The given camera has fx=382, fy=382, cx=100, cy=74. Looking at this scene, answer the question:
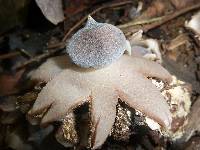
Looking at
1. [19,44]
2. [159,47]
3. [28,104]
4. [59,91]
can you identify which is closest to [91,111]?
[59,91]

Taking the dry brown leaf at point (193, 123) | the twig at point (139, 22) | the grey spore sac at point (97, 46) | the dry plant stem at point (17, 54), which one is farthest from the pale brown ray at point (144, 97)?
the dry plant stem at point (17, 54)

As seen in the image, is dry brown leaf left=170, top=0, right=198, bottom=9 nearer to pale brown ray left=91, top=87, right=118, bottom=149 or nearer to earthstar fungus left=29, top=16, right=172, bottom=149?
earthstar fungus left=29, top=16, right=172, bottom=149

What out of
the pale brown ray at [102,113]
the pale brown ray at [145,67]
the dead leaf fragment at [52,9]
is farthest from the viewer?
the dead leaf fragment at [52,9]

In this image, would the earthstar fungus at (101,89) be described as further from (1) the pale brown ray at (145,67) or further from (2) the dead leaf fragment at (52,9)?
(2) the dead leaf fragment at (52,9)

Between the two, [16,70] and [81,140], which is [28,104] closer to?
[81,140]

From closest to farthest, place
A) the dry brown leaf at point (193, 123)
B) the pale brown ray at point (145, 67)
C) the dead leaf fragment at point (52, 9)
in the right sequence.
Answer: the pale brown ray at point (145, 67) → the dry brown leaf at point (193, 123) → the dead leaf fragment at point (52, 9)

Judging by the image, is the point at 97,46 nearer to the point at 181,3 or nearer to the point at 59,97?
the point at 59,97

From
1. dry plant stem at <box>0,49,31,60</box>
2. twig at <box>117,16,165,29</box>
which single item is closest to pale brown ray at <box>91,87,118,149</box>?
twig at <box>117,16,165,29</box>
